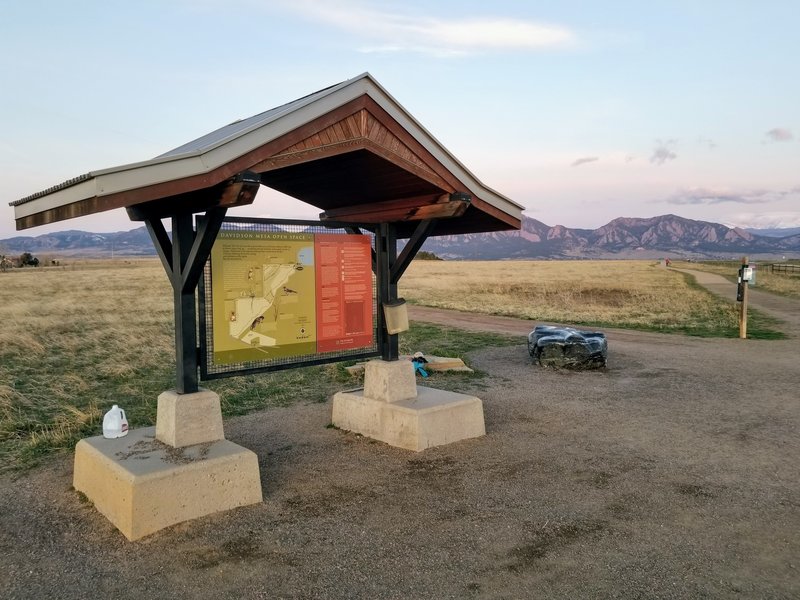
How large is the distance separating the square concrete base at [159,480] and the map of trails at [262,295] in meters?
1.25

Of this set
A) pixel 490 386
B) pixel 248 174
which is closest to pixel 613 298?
pixel 490 386

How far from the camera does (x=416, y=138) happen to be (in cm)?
694

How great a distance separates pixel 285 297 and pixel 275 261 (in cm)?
45

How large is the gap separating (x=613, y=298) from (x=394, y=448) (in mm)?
30770

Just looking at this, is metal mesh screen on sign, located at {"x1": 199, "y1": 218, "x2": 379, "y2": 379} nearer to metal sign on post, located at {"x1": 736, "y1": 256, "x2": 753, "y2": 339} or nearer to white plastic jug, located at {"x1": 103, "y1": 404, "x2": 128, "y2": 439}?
white plastic jug, located at {"x1": 103, "y1": 404, "x2": 128, "y2": 439}

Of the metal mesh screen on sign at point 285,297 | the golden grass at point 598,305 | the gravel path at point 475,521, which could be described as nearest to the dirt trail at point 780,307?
the golden grass at point 598,305

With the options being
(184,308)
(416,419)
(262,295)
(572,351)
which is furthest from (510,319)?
(184,308)

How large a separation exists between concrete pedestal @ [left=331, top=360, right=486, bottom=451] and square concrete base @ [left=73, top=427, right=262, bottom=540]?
84.5 inches

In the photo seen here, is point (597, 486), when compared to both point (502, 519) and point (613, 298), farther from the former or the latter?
point (613, 298)

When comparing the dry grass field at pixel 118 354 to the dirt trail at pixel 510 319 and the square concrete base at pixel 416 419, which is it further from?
the square concrete base at pixel 416 419

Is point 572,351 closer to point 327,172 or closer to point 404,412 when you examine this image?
point 404,412

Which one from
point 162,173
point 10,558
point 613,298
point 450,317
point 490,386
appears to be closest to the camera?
point 10,558

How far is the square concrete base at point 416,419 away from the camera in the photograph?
7.36 meters

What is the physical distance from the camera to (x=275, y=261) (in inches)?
280
